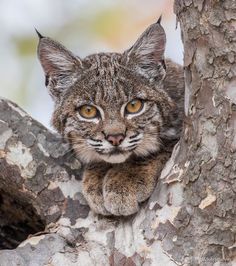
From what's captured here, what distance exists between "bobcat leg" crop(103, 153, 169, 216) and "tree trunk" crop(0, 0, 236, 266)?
0.09 meters

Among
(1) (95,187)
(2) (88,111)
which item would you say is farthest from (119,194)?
(2) (88,111)

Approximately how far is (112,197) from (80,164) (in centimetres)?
48

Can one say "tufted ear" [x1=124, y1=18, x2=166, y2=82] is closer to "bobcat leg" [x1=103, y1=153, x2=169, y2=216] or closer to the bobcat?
the bobcat

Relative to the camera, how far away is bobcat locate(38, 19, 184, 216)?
4.11 meters

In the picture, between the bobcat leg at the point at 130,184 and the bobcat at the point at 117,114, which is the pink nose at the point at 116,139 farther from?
the bobcat leg at the point at 130,184

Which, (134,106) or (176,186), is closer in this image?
(176,186)

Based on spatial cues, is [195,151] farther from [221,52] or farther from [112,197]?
[112,197]

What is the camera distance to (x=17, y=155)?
4391 millimetres

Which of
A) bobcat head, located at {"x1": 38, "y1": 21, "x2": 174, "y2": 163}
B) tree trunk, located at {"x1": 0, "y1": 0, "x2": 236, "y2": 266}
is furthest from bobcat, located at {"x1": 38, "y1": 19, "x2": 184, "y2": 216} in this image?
tree trunk, located at {"x1": 0, "y1": 0, "x2": 236, "y2": 266}

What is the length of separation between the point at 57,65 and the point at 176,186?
139 centimetres

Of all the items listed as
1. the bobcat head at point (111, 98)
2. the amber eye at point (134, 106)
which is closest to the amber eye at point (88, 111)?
the bobcat head at point (111, 98)

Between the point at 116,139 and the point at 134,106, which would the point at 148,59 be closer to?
the point at 134,106

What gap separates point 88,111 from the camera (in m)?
4.31

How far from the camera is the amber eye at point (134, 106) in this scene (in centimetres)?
423
